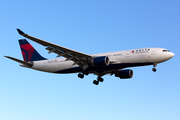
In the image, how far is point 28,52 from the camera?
140 ft

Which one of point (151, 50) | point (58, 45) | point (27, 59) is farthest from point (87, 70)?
point (27, 59)

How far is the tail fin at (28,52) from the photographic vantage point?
41.6 m

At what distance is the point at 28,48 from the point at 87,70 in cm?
1268

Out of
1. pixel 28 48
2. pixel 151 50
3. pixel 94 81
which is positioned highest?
pixel 28 48

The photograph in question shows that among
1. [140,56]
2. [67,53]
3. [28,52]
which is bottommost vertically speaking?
[140,56]

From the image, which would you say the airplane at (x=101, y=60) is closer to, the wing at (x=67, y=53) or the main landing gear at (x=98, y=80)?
the wing at (x=67, y=53)

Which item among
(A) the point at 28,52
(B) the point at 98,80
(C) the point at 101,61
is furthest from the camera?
(A) the point at 28,52

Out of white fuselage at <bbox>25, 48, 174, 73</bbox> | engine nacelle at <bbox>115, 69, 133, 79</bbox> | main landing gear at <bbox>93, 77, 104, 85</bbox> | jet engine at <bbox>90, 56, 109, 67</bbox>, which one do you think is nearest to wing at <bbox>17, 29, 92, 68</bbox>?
jet engine at <bbox>90, 56, 109, 67</bbox>

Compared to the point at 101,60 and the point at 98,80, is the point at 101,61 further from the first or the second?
the point at 98,80

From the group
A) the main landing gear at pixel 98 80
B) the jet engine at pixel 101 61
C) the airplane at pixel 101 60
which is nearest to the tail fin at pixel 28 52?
the airplane at pixel 101 60

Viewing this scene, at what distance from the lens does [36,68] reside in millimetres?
39750

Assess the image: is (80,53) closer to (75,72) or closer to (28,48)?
(75,72)

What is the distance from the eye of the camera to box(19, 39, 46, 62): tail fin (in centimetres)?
4156

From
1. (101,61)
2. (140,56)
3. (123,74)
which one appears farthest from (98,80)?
(140,56)
